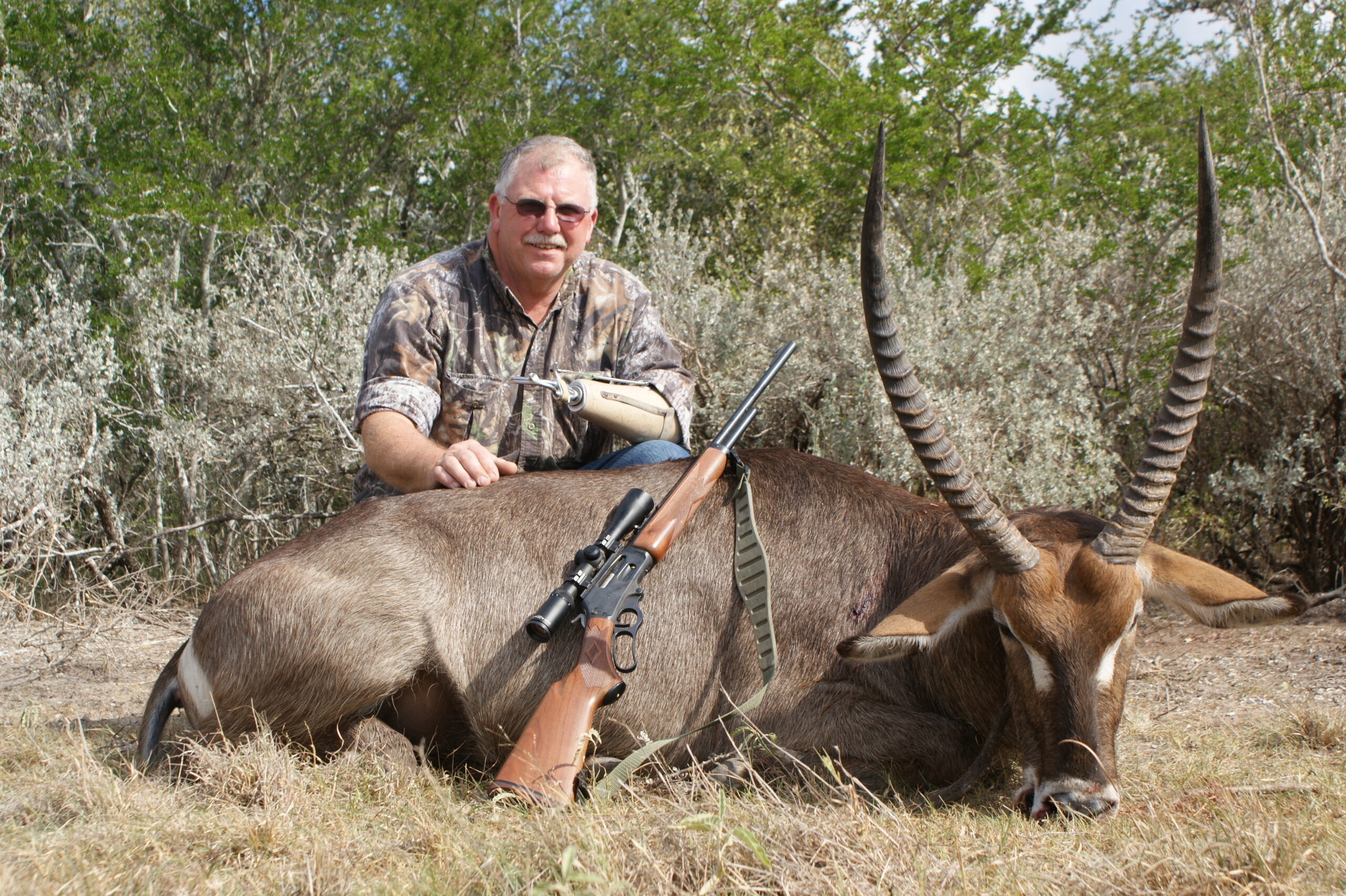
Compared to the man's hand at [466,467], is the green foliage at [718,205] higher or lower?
higher

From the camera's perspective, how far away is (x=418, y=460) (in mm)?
4238

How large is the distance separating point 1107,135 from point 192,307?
384 inches

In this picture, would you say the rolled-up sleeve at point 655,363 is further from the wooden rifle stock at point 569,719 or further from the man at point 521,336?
the wooden rifle stock at point 569,719

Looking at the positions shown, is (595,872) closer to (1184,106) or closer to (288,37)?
(288,37)

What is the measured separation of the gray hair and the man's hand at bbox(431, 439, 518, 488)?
144 centimetres

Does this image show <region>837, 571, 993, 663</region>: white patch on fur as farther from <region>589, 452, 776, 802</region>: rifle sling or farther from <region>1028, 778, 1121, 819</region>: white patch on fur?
<region>1028, 778, 1121, 819</region>: white patch on fur

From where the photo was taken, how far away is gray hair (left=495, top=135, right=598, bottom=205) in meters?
4.93

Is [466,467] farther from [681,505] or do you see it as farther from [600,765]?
[600,765]

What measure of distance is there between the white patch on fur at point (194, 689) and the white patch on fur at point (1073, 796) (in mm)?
2693

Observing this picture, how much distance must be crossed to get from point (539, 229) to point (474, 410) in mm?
868

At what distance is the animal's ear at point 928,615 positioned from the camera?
3.27 meters

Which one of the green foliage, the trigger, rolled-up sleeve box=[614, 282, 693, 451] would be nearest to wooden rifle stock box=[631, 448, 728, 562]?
the trigger

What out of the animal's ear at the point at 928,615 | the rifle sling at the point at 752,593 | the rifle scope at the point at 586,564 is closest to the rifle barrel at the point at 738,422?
the rifle sling at the point at 752,593

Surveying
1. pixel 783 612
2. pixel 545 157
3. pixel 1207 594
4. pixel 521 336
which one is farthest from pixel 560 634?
pixel 545 157
